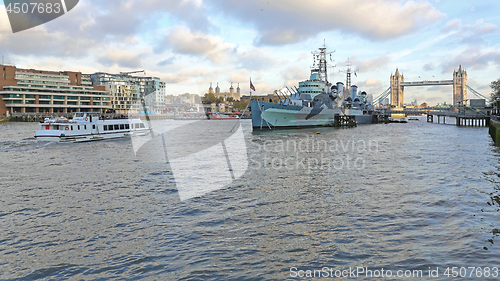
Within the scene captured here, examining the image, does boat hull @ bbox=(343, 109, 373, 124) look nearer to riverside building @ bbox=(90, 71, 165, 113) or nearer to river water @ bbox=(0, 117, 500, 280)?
river water @ bbox=(0, 117, 500, 280)

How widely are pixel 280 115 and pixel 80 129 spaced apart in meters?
34.2

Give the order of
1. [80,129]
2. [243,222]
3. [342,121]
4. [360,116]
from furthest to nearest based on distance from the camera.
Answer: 1. [360,116]
2. [342,121]
3. [80,129]
4. [243,222]

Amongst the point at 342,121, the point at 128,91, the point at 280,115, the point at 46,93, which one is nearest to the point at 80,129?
the point at 280,115

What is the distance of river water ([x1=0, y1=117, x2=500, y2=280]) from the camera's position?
7.39 m

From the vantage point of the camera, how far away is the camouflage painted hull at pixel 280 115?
56625 mm

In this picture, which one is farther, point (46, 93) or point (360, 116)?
point (46, 93)

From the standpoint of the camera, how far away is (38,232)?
373 inches

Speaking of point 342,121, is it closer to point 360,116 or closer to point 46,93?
point 360,116

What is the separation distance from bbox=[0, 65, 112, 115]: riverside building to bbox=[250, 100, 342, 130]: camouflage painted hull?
95869mm

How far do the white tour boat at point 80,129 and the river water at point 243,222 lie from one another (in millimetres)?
18483

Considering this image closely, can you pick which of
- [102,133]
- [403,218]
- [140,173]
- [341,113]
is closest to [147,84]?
[341,113]

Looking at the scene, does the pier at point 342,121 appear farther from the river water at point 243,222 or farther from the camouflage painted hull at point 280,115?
the river water at point 243,222

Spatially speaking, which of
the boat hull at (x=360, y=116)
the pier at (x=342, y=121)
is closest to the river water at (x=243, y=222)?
the pier at (x=342, y=121)

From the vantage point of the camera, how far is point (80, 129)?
125 ft
